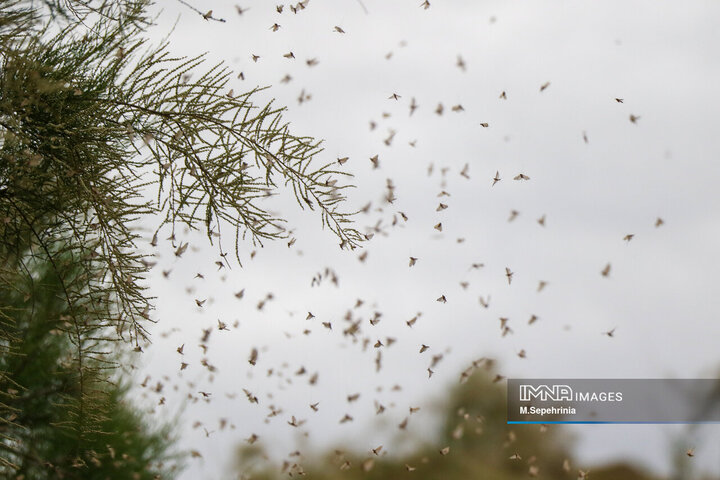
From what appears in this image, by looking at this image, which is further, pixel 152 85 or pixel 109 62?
pixel 109 62

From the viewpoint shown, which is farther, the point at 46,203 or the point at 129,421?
the point at 129,421

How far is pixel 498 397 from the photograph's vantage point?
2084 centimetres

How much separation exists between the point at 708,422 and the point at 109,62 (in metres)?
13.3

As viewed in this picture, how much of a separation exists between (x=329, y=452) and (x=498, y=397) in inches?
265

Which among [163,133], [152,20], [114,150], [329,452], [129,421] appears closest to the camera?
[163,133]

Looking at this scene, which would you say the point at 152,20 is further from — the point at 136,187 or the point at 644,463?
the point at 644,463

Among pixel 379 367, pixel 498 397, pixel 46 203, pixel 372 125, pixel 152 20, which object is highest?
pixel 498 397

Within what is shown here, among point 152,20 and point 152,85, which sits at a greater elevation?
point 152,20

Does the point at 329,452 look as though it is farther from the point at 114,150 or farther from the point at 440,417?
the point at 114,150

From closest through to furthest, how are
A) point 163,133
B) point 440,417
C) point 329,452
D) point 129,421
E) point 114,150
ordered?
point 163,133, point 114,150, point 129,421, point 329,452, point 440,417

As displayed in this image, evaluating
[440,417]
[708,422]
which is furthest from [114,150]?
[440,417]

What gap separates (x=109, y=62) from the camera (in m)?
7.70

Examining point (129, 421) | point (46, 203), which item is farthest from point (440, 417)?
point (46, 203)

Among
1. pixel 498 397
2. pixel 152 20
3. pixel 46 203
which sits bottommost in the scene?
pixel 46 203
